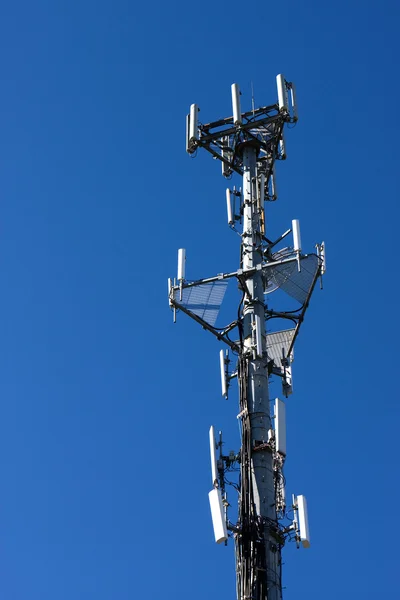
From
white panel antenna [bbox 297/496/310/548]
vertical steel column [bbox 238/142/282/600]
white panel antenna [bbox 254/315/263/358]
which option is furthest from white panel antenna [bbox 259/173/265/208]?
white panel antenna [bbox 297/496/310/548]

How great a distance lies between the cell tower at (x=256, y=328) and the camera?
2442 cm

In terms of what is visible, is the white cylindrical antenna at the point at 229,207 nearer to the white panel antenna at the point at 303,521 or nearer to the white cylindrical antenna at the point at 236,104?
the white cylindrical antenna at the point at 236,104

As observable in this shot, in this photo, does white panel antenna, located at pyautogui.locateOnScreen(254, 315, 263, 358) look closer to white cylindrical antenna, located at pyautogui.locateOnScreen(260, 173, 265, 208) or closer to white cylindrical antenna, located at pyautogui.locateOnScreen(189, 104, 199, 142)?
white cylindrical antenna, located at pyautogui.locateOnScreen(260, 173, 265, 208)

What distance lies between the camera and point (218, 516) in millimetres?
24531

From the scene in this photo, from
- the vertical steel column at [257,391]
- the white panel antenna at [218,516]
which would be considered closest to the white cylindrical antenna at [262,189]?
the vertical steel column at [257,391]

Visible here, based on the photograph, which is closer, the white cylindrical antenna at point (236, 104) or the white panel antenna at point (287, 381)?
the white panel antenna at point (287, 381)

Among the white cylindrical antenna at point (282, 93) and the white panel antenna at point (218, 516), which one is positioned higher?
the white cylindrical antenna at point (282, 93)

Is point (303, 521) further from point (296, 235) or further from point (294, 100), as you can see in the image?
point (294, 100)

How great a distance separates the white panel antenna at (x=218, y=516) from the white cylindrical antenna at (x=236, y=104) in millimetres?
11479

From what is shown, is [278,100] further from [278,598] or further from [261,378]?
[278,598]

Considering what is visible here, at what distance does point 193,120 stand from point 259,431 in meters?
10.9

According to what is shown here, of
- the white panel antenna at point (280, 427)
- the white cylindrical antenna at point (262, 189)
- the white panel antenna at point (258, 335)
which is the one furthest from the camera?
the white cylindrical antenna at point (262, 189)

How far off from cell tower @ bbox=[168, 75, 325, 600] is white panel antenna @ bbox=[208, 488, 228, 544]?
1.0 inches

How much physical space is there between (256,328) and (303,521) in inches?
213
